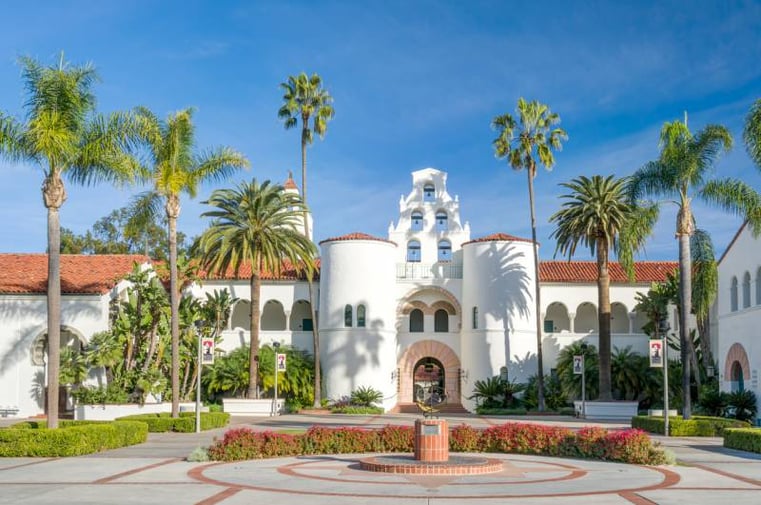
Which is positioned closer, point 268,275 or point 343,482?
point 343,482

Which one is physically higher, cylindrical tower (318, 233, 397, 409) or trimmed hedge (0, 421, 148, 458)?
cylindrical tower (318, 233, 397, 409)

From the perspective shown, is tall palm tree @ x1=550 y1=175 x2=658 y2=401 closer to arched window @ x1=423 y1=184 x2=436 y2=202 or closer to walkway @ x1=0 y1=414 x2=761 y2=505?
arched window @ x1=423 y1=184 x2=436 y2=202

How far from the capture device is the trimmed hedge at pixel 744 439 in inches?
923

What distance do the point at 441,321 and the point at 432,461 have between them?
3285cm

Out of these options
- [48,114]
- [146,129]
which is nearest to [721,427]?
[146,129]

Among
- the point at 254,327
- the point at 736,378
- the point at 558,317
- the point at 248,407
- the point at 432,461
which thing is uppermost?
the point at 558,317

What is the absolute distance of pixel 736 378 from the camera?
126 ft

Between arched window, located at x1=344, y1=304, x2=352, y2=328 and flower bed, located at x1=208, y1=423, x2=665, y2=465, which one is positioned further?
arched window, located at x1=344, y1=304, x2=352, y2=328

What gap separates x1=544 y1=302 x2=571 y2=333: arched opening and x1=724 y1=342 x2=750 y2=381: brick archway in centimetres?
1340

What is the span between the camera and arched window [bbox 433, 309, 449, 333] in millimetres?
50812

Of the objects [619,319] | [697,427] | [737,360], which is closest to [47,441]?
[697,427]

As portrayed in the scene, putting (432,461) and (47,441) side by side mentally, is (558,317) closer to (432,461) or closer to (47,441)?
(432,461)

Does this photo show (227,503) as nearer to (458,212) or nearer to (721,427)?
(721,427)

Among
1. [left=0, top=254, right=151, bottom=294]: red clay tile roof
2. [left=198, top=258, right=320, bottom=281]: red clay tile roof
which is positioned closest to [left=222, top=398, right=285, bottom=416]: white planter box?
[left=0, top=254, right=151, bottom=294]: red clay tile roof
